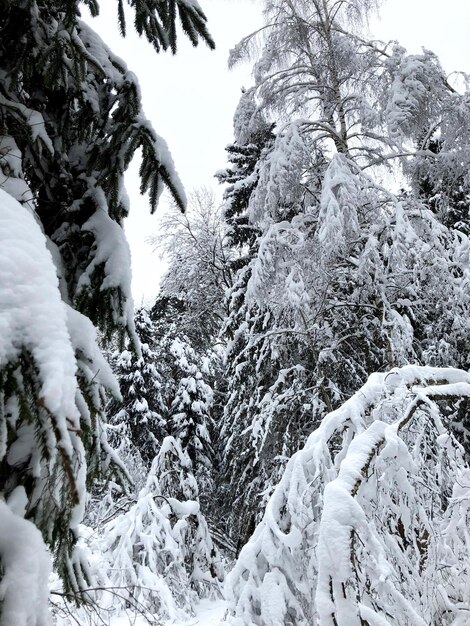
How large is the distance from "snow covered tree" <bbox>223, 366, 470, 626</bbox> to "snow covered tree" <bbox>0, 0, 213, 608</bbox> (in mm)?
945

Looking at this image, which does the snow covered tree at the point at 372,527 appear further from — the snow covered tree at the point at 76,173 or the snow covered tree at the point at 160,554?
the snow covered tree at the point at 160,554

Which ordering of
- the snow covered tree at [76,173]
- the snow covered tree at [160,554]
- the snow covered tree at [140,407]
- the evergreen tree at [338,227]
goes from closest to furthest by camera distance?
the snow covered tree at [76,173] → the evergreen tree at [338,227] → the snow covered tree at [160,554] → the snow covered tree at [140,407]

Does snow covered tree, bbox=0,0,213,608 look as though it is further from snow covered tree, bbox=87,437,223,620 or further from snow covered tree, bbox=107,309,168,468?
snow covered tree, bbox=107,309,168,468

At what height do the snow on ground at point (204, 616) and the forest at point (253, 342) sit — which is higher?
the forest at point (253, 342)

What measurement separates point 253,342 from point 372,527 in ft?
22.8

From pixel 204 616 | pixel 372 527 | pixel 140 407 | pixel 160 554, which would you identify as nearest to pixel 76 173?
pixel 372 527

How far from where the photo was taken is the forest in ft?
4.95

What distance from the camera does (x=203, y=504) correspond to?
14586 mm

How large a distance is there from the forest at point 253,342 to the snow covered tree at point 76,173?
12 mm

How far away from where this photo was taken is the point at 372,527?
2078mm

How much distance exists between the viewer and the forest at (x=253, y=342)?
151 cm

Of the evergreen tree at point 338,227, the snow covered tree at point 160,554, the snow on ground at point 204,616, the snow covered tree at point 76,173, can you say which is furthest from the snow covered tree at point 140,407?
the snow covered tree at point 76,173

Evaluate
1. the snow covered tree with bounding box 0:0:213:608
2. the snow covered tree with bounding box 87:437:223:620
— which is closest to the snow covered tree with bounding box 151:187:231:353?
the snow covered tree with bounding box 87:437:223:620

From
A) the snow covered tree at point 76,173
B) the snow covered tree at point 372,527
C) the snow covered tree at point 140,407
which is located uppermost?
the snow covered tree at point 76,173
